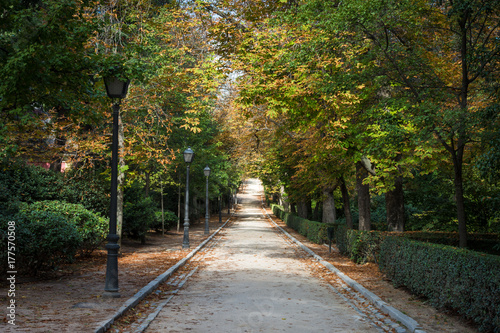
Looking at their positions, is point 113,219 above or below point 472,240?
above

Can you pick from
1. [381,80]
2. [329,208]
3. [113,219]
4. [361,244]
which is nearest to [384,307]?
[113,219]

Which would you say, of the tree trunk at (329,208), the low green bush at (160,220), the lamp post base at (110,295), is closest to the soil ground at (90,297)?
the lamp post base at (110,295)

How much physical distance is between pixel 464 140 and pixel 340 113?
4382 millimetres

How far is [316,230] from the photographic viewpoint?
2283cm

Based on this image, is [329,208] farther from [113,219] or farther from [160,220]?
[113,219]

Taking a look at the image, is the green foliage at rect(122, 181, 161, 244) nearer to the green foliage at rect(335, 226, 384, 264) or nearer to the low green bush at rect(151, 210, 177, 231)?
the low green bush at rect(151, 210, 177, 231)

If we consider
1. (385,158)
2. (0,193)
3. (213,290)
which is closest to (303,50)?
(385,158)

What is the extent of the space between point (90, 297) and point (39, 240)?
6.95 ft

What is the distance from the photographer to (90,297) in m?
8.23

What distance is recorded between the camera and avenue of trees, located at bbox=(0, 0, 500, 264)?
8477 millimetres

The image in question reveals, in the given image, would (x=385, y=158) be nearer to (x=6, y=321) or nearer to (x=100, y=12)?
(x=6, y=321)

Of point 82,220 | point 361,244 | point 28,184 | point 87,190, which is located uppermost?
point 28,184

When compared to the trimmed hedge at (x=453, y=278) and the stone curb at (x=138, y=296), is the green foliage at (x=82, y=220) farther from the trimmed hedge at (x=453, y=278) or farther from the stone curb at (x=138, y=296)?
the trimmed hedge at (x=453, y=278)

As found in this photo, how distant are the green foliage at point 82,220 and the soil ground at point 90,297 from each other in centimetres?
71
